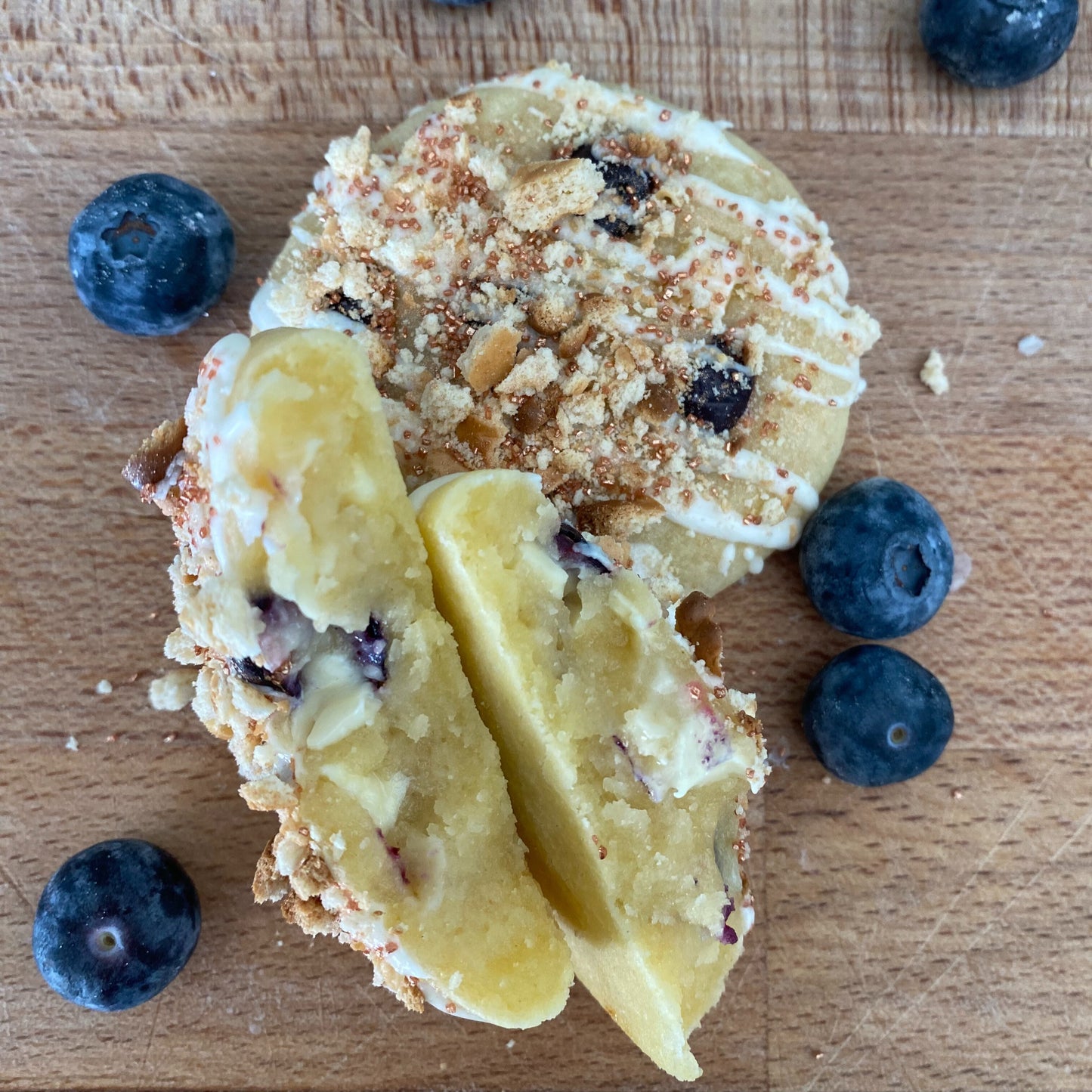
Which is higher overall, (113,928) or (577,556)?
(577,556)

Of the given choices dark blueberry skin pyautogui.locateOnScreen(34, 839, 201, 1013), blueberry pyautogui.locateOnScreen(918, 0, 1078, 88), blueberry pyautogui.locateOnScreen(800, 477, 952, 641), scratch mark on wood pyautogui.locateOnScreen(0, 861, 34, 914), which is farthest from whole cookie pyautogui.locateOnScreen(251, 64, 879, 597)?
scratch mark on wood pyautogui.locateOnScreen(0, 861, 34, 914)

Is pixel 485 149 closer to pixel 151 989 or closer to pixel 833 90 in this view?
pixel 833 90

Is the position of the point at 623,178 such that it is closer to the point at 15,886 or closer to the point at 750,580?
the point at 750,580

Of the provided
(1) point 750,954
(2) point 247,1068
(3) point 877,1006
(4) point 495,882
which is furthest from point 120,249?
(3) point 877,1006

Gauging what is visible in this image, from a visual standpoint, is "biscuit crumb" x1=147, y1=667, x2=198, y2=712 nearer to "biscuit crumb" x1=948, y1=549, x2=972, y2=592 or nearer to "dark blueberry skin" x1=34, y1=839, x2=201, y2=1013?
"dark blueberry skin" x1=34, y1=839, x2=201, y2=1013

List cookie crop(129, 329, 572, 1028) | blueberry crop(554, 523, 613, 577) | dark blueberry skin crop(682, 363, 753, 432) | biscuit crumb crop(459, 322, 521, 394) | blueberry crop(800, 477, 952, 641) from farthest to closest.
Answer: blueberry crop(800, 477, 952, 641), dark blueberry skin crop(682, 363, 753, 432), biscuit crumb crop(459, 322, 521, 394), blueberry crop(554, 523, 613, 577), cookie crop(129, 329, 572, 1028)

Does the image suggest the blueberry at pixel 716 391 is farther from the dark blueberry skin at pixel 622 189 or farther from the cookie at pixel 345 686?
the cookie at pixel 345 686

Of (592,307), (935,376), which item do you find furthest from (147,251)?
(935,376)
